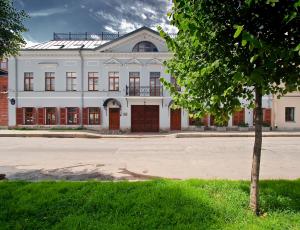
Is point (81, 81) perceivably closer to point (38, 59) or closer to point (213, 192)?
point (38, 59)

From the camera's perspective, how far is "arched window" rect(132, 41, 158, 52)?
2325cm

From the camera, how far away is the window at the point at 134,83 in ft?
75.8

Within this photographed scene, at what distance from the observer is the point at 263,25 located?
3834 millimetres

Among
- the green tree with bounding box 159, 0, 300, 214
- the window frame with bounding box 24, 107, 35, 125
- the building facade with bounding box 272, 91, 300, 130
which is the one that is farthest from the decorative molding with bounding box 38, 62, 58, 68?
the building facade with bounding box 272, 91, 300, 130

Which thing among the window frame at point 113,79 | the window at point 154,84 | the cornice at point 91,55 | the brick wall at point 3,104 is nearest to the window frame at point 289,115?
the cornice at point 91,55

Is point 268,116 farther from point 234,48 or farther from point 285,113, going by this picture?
point 234,48

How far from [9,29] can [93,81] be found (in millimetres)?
16320

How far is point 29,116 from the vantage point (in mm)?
23734

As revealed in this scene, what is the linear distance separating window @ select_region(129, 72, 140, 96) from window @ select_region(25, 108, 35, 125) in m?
10.3

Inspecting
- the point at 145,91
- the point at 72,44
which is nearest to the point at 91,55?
the point at 72,44

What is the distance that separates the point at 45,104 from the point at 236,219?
913 inches

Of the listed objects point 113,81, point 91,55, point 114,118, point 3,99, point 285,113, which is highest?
point 91,55

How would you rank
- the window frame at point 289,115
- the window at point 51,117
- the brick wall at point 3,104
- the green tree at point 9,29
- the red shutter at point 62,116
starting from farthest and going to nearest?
the brick wall at point 3,104 → the window frame at point 289,115 → the window at point 51,117 → the red shutter at point 62,116 → the green tree at point 9,29

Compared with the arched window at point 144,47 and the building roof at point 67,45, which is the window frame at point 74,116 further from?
the arched window at point 144,47
